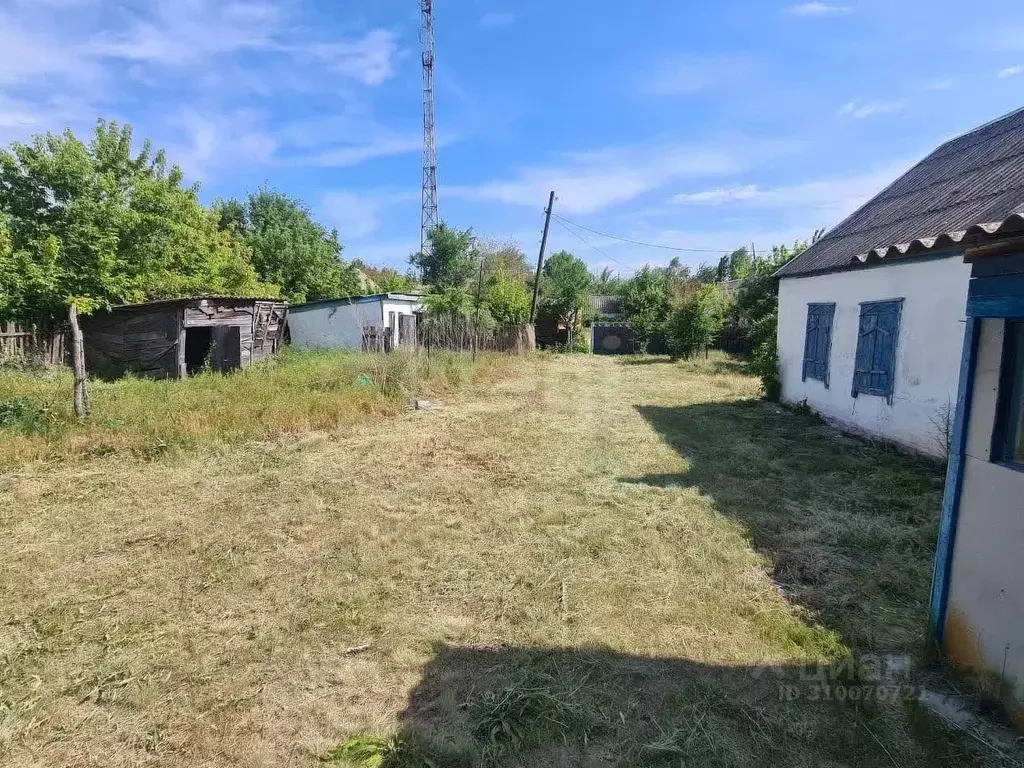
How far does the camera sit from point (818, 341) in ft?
29.1

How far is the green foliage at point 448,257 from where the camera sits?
91.5 ft

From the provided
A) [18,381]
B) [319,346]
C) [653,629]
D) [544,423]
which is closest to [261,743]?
[653,629]

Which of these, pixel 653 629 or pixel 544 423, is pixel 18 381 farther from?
pixel 653 629

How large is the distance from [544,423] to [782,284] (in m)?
5.82

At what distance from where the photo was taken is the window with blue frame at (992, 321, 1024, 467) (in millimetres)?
2248

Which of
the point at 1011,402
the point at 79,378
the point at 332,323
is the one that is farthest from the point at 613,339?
the point at 1011,402

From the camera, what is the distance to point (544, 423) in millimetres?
8828

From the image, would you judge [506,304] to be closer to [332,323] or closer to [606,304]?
[332,323]

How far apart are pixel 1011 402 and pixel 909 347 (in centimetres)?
519

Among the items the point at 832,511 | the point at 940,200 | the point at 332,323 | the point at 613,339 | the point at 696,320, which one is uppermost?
the point at 940,200

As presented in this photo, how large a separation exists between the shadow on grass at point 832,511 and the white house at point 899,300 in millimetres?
579

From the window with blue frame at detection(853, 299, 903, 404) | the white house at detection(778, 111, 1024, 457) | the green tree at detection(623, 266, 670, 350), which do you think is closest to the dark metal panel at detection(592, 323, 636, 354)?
the green tree at detection(623, 266, 670, 350)

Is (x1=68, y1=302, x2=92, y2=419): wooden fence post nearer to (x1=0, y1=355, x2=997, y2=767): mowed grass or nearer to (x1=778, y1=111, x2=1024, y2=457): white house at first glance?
(x1=0, y1=355, x2=997, y2=767): mowed grass

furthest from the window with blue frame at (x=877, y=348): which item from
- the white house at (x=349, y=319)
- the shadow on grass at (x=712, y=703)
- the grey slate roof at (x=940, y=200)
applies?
the white house at (x=349, y=319)
